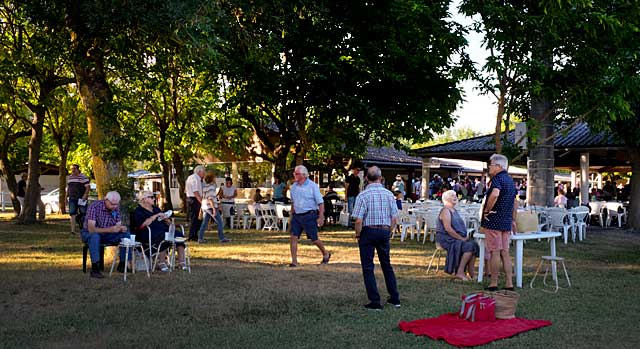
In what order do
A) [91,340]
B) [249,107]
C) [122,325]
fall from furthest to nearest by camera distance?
[249,107]
[122,325]
[91,340]

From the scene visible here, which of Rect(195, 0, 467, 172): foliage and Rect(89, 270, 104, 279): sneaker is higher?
Rect(195, 0, 467, 172): foliage

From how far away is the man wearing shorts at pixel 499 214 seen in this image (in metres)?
7.93

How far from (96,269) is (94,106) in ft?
9.74

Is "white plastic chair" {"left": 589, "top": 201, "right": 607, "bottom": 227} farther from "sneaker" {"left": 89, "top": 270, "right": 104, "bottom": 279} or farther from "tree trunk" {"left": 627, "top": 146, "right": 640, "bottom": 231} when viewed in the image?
"sneaker" {"left": 89, "top": 270, "right": 104, "bottom": 279}

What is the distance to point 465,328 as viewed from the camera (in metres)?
6.08

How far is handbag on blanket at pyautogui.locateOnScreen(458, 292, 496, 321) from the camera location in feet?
20.9

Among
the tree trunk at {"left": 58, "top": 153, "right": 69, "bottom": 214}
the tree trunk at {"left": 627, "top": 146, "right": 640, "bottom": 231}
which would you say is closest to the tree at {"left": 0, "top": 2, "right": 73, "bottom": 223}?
the tree trunk at {"left": 58, "top": 153, "right": 69, "bottom": 214}

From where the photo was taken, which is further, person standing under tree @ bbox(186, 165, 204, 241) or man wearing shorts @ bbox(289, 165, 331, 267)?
person standing under tree @ bbox(186, 165, 204, 241)

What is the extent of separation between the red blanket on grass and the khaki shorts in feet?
5.48

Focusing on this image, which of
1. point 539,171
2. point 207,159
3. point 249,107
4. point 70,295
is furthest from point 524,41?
point 207,159

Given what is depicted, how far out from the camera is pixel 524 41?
1133 cm

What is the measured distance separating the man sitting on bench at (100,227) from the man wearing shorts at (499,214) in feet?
16.5

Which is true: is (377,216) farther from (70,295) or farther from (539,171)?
(539,171)

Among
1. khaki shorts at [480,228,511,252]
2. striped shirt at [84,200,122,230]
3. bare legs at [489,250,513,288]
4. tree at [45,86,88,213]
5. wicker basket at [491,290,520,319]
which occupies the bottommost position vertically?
wicker basket at [491,290,520,319]
